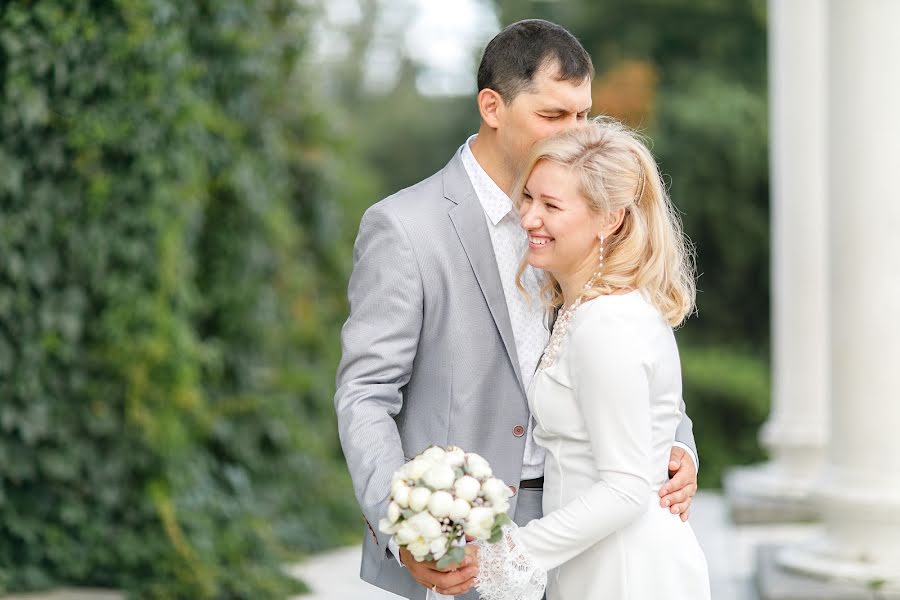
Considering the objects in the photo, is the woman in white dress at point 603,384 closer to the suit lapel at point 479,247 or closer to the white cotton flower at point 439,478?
the suit lapel at point 479,247

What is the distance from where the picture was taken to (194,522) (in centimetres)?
588

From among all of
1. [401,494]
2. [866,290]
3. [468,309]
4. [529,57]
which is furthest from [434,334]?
[866,290]

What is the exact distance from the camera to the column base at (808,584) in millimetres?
5070

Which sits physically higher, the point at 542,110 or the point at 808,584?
the point at 542,110

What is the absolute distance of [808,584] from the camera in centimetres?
534

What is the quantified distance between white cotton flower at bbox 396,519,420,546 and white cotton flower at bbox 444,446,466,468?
0.45 ft

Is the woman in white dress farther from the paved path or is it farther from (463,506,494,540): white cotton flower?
the paved path

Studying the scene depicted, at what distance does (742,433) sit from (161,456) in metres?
11.5

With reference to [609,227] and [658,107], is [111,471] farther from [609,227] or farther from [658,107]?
[658,107]

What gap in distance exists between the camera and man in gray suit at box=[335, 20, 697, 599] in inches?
102

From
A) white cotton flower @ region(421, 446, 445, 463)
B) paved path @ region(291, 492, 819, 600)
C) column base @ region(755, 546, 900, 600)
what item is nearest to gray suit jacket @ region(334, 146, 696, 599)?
white cotton flower @ region(421, 446, 445, 463)

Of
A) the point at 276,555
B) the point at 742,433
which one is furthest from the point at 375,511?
the point at 742,433

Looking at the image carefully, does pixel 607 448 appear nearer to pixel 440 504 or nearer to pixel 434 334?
pixel 440 504

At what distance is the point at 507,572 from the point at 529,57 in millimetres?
1190
